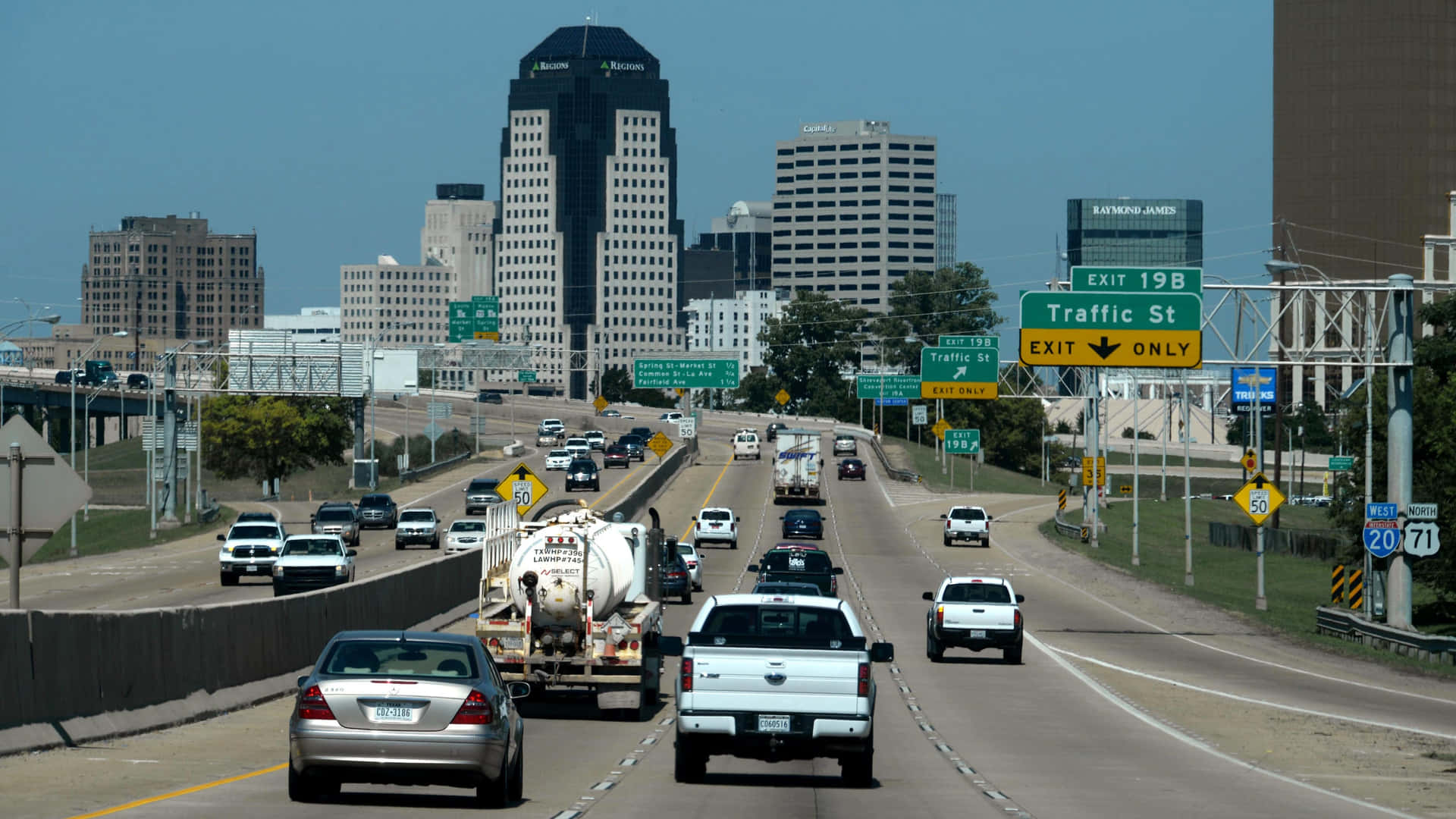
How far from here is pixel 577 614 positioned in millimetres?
24281

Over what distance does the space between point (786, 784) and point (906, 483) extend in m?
86.2

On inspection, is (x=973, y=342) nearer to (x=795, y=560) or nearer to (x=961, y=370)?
(x=961, y=370)

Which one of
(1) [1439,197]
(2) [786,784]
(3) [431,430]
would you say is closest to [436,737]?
(2) [786,784]

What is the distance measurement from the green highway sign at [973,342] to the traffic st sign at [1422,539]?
45125 millimetres

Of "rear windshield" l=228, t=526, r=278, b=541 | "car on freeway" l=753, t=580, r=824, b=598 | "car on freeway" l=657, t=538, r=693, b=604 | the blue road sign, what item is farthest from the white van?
"car on freeway" l=753, t=580, r=824, b=598

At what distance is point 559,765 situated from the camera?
18578 mm

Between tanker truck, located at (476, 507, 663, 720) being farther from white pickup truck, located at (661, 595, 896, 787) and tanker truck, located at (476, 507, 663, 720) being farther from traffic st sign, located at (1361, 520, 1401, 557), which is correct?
traffic st sign, located at (1361, 520, 1401, 557)

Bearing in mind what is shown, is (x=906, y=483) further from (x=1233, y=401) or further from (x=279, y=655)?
(x=279, y=655)

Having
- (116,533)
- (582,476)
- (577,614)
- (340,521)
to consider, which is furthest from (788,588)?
(116,533)

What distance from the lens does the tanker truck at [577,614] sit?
944 inches

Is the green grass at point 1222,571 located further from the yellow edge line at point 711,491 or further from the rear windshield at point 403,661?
the rear windshield at point 403,661

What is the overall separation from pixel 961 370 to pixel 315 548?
1759 inches

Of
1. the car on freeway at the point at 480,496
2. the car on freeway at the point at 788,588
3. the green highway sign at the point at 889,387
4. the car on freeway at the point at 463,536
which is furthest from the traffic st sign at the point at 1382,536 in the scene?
the green highway sign at the point at 889,387

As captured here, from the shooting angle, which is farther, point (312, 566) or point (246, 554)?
point (246, 554)
